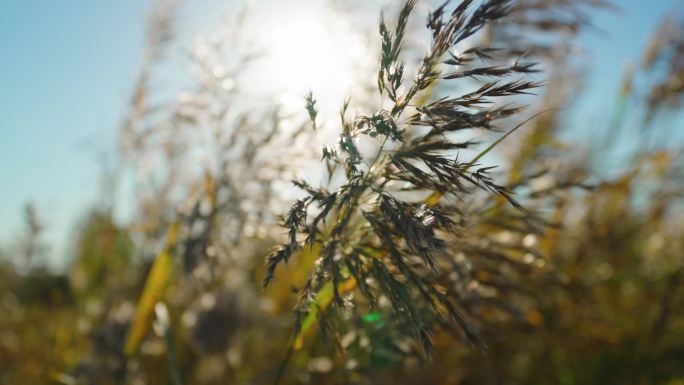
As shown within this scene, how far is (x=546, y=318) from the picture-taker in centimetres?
207

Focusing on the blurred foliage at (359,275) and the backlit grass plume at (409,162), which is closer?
the backlit grass plume at (409,162)

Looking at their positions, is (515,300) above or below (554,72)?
below

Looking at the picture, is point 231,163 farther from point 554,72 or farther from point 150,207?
point 554,72

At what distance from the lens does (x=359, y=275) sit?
859mm

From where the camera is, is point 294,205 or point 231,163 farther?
point 231,163

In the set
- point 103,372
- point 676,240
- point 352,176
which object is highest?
point 676,240

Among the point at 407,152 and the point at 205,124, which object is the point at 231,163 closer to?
the point at 205,124

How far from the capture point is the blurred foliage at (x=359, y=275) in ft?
4.03

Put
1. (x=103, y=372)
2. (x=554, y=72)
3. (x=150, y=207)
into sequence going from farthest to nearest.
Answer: (x=554, y=72) → (x=150, y=207) → (x=103, y=372)

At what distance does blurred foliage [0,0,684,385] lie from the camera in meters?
1.23

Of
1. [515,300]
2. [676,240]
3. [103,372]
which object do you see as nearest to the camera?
[103,372]

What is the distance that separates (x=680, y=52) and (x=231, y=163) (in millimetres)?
2530

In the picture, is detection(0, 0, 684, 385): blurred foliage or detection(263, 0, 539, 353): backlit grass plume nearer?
detection(263, 0, 539, 353): backlit grass plume

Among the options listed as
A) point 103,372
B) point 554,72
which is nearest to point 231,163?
point 103,372
